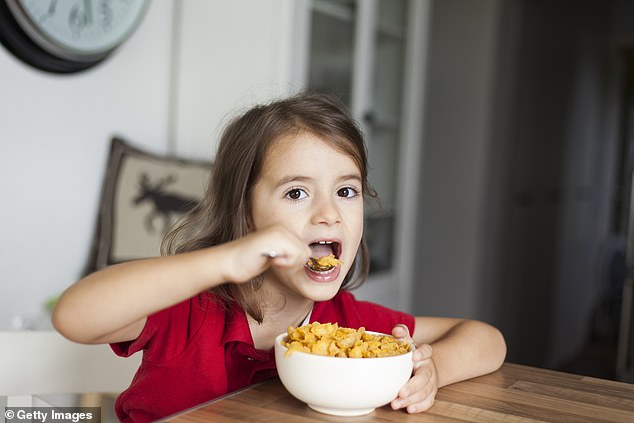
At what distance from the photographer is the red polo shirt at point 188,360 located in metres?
0.98

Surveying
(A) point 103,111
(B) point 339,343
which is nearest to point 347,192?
(B) point 339,343

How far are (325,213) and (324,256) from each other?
0.23 feet

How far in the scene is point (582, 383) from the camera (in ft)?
3.23

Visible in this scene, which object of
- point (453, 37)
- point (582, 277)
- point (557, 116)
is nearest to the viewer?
point (453, 37)

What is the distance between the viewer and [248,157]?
109cm

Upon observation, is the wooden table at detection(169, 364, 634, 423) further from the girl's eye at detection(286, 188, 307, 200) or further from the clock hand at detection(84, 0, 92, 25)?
the clock hand at detection(84, 0, 92, 25)

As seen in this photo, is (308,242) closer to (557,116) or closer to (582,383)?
(582,383)

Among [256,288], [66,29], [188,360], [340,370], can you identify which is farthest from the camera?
[66,29]

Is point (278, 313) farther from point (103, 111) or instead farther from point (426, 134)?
point (426, 134)

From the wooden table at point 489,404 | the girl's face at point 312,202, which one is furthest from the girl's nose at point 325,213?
the wooden table at point 489,404

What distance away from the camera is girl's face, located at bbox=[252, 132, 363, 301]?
0.98 m

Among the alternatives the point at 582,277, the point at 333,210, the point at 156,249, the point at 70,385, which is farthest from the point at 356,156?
the point at 582,277

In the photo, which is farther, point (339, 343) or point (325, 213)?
point (325, 213)

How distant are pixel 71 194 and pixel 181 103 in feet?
1.70
